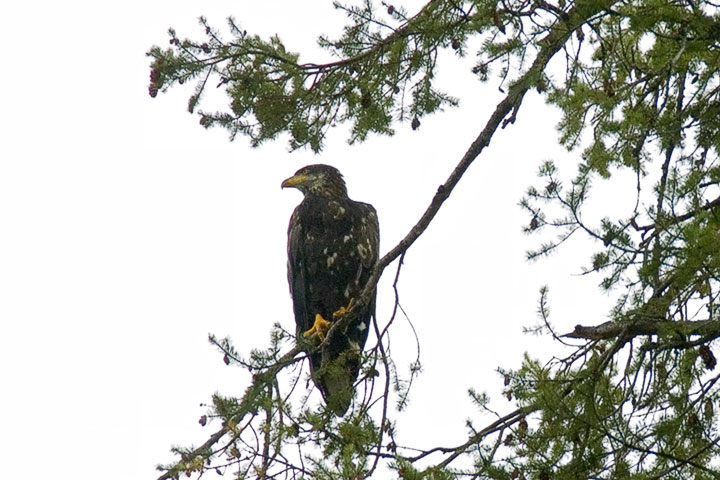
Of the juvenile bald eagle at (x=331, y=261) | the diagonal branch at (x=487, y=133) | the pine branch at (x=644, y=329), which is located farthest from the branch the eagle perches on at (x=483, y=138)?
the juvenile bald eagle at (x=331, y=261)

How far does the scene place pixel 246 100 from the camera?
538 centimetres

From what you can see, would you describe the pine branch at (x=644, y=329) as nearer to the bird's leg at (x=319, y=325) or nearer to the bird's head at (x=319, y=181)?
the bird's leg at (x=319, y=325)

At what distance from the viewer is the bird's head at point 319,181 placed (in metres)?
7.96

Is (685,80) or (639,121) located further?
(685,80)

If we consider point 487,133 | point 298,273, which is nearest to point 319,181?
point 298,273

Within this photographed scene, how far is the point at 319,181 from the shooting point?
8039mm

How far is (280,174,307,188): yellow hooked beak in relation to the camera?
8.12 metres

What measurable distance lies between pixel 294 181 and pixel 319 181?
0.72 feet

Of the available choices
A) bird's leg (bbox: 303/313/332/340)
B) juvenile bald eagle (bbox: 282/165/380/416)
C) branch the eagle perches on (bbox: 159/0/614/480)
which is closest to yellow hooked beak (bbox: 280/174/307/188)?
juvenile bald eagle (bbox: 282/165/380/416)

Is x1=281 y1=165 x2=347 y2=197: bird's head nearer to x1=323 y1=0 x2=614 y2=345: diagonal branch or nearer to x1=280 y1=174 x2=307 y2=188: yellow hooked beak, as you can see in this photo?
x1=280 y1=174 x2=307 y2=188: yellow hooked beak

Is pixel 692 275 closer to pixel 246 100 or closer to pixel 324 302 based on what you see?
pixel 246 100

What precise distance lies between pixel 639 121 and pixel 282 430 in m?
2.03

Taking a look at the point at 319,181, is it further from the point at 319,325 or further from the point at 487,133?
the point at 487,133

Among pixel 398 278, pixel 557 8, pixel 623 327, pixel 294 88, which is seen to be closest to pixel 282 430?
pixel 398 278
